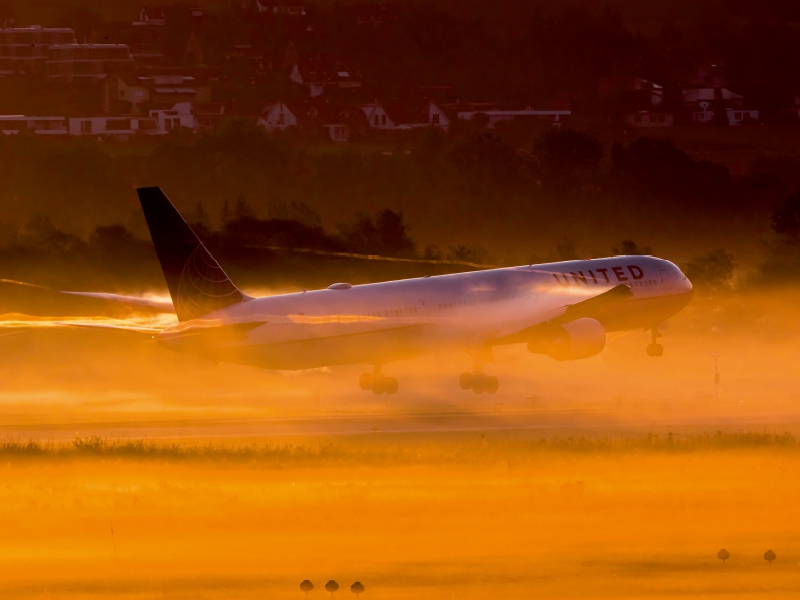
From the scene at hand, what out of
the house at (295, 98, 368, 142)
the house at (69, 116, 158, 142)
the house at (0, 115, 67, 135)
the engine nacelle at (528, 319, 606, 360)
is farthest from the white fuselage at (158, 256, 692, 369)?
the house at (0, 115, 67, 135)

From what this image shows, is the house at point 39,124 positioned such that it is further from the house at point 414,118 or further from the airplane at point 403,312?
the airplane at point 403,312

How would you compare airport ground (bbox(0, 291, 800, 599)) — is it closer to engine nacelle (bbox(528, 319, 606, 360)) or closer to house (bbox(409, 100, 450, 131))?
engine nacelle (bbox(528, 319, 606, 360))

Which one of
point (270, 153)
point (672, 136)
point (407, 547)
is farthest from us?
point (672, 136)

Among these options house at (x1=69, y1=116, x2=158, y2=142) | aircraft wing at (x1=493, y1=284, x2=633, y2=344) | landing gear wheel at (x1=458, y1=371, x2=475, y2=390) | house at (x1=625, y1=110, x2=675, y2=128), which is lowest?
landing gear wheel at (x1=458, y1=371, x2=475, y2=390)

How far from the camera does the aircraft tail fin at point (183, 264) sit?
60.3m

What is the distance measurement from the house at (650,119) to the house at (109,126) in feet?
207

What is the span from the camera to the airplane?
61438mm

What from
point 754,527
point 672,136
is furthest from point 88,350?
point 672,136

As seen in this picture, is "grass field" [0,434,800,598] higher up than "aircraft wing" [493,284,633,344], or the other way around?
"aircraft wing" [493,284,633,344]

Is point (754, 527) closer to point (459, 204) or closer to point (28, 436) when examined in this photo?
point (28, 436)

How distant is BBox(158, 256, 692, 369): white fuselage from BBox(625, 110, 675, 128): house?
388ft

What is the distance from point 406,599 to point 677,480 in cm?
1670

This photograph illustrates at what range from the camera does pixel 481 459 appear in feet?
179

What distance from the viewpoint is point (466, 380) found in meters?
71.9
